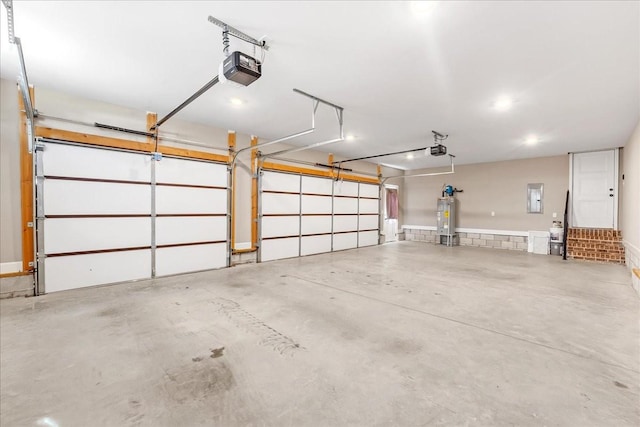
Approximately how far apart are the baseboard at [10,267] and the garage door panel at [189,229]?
5.60 feet

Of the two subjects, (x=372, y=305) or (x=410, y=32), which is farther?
(x=372, y=305)

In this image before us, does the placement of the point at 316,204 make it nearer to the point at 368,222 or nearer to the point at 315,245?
the point at 315,245

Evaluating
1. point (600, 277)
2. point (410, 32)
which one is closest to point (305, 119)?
point (410, 32)

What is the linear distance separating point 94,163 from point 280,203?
3.64 m

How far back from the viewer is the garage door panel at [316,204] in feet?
24.5

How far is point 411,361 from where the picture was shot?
7.27ft

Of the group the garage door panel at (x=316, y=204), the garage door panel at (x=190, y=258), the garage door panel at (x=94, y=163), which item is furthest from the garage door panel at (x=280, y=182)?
the garage door panel at (x=94, y=163)

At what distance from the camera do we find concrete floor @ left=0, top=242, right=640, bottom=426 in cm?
167

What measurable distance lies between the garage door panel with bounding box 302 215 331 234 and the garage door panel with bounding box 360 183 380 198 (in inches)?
71.7

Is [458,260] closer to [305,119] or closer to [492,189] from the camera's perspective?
[492,189]

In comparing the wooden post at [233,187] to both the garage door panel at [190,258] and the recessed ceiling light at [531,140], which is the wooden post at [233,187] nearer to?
the garage door panel at [190,258]

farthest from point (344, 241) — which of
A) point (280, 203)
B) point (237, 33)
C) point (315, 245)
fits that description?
point (237, 33)

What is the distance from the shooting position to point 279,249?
22.5 ft

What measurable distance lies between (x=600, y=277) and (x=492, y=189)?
14.8ft
